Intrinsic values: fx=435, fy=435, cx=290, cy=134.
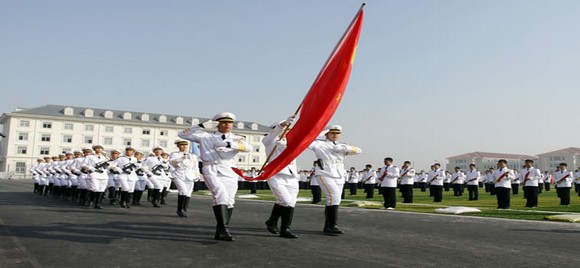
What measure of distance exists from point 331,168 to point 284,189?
1.00 metres

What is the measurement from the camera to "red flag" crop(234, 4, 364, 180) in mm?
6430

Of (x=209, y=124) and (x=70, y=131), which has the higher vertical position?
Result: (x=70, y=131)

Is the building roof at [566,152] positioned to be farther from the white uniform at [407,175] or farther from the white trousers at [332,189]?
the white trousers at [332,189]

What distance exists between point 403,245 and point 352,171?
2507 cm

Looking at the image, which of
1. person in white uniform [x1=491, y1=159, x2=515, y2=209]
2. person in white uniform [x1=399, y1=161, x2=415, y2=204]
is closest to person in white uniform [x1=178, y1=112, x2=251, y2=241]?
person in white uniform [x1=491, y1=159, x2=515, y2=209]

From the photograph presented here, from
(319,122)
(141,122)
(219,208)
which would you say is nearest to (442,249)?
(319,122)

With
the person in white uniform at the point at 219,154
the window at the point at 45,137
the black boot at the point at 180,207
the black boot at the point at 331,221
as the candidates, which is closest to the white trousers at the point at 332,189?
the black boot at the point at 331,221

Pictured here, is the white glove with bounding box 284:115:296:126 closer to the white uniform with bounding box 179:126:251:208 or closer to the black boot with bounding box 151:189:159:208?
the white uniform with bounding box 179:126:251:208

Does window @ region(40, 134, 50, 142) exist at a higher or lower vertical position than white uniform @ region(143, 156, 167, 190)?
higher

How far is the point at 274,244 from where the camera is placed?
251 inches

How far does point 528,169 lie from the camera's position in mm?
17969

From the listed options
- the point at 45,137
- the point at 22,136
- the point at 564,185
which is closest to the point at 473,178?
the point at 564,185

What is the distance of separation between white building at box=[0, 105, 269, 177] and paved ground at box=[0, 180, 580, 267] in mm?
76660

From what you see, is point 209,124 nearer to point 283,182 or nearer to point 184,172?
point 283,182
